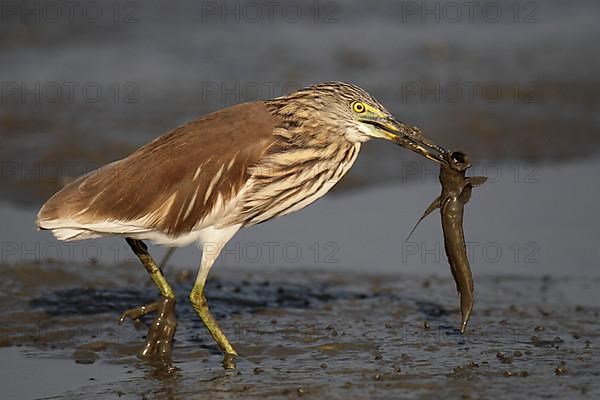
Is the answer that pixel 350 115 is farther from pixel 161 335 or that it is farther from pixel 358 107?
pixel 161 335

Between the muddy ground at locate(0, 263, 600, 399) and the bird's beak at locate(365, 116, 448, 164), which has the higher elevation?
the bird's beak at locate(365, 116, 448, 164)

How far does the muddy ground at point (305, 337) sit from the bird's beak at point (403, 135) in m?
1.29

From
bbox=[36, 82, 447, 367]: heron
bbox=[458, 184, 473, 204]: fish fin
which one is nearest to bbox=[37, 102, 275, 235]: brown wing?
bbox=[36, 82, 447, 367]: heron

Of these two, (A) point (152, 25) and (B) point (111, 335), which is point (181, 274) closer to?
(B) point (111, 335)

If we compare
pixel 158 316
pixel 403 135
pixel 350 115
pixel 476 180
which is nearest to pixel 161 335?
pixel 158 316

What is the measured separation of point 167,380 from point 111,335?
1.00 m

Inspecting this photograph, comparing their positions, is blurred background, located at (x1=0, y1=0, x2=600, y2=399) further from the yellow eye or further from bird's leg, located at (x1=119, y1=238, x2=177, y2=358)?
the yellow eye

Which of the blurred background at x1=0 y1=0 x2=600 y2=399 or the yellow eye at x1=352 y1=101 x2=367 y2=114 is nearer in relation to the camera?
the blurred background at x1=0 y1=0 x2=600 y2=399

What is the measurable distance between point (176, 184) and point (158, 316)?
88 cm

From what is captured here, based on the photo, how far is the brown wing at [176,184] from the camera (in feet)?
23.7

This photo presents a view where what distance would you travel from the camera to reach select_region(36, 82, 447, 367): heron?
23.8ft

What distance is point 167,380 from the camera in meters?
6.91

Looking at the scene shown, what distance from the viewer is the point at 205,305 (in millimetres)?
7441

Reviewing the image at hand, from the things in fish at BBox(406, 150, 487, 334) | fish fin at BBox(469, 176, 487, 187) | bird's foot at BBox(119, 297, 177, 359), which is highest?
fish fin at BBox(469, 176, 487, 187)
